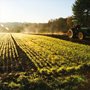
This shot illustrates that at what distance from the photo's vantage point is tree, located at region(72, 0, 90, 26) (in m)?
50.9

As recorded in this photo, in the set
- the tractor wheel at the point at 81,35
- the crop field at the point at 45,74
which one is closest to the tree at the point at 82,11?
the tractor wheel at the point at 81,35

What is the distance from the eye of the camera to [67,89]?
8539mm

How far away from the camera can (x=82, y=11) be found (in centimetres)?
5234

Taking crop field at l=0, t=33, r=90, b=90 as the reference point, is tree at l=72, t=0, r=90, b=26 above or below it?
above

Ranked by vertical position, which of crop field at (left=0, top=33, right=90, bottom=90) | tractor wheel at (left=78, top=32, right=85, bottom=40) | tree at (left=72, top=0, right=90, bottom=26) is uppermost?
tree at (left=72, top=0, right=90, bottom=26)

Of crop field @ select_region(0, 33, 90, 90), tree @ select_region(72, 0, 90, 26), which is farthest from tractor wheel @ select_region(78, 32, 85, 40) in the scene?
tree @ select_region(72, 0, 90, 26)

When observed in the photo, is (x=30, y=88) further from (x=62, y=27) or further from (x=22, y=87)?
(x=62, y=27)

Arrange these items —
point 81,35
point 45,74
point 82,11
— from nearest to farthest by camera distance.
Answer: point 45,74
point 81,35
point 82,11

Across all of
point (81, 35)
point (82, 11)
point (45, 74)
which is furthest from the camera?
point (82, 11)

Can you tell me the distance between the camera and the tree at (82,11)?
167ft

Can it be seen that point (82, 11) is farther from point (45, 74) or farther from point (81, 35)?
point (45, 74)

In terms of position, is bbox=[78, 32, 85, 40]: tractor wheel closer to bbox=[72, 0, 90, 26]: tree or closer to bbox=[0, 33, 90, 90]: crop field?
bbox=[0, 33, 90, 90]: crop field

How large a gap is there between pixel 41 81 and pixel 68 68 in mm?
2672

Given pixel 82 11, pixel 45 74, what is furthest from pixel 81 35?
pixel 82 11
